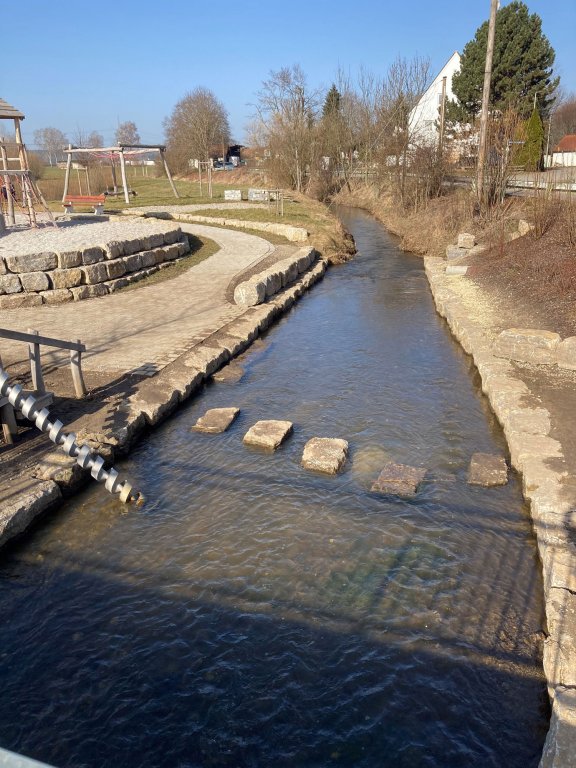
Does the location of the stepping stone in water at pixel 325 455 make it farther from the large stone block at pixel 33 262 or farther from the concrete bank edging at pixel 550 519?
the large stone block at pixel 33 262

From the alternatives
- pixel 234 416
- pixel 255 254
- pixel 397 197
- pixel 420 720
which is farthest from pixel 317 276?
pixel 420 720

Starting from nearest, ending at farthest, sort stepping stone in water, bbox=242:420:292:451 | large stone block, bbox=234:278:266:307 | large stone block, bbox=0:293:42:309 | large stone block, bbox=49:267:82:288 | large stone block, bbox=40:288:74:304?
stepping stone in water, bbox=242:420:292:451 → large stone block, bbox=0:293:42:309 → large stone block, bbox=40:288:74:304 → large stone block, bbox=49:267:82:288 → large stone block, bbox=234:278:266:307

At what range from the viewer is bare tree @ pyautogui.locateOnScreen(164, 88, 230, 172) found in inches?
1676

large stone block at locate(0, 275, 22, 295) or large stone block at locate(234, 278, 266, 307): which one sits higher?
large stone block at locate(0, 275, 22, 295)

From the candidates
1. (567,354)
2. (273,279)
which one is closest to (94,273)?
(273,279)

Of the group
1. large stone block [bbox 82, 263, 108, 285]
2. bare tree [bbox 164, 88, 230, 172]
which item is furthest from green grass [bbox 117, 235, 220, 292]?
bare tree [bbox 164, 88, 230, 172]

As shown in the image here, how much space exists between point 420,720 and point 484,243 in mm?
14488

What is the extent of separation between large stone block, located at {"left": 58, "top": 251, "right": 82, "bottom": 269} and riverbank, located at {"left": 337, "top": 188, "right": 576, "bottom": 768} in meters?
7.43

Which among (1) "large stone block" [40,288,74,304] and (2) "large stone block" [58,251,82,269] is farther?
(2) "large stone block" [58,251,82,269]

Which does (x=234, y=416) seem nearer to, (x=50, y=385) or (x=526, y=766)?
(x=50, y=385)

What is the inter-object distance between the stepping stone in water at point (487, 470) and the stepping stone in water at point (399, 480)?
486 millimetres

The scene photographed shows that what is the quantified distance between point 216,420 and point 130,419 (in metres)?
1.02

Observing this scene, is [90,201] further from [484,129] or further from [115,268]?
[484,129]

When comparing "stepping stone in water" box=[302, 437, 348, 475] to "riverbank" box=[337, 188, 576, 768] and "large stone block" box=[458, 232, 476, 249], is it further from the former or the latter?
"large stone block" box=[458, 232, 476, 249]
